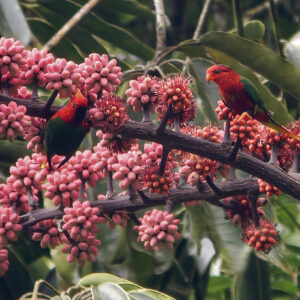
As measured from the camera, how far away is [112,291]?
172 cm

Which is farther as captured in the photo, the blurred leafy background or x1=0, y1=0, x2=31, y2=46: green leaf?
x1=0, y1=0, x2=31, y2=46: green leaf

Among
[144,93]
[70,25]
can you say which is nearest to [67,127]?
[144,93]

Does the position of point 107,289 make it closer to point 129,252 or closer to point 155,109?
point 155,109

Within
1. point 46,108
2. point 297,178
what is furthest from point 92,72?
point 297,178

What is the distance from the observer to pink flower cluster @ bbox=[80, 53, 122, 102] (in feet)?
6.58

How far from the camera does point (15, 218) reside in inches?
86.5

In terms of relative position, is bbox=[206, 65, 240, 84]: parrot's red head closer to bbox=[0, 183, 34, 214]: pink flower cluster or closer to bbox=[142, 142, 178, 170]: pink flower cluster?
bbox=[142, 142, 178, 170]: pink flower cluster

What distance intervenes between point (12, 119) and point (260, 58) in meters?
0.95

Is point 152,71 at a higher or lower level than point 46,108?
higher

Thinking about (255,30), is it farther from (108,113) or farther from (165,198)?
(108,113)

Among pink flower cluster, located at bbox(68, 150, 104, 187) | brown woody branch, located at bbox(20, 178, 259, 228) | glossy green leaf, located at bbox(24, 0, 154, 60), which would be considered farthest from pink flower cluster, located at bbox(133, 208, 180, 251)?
glossy green leaf, located at bbox(24, 0, 154, 60)

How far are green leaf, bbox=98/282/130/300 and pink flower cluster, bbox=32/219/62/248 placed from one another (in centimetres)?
49

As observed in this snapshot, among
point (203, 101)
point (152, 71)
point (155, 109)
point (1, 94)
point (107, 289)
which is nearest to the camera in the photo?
point (107, 289)

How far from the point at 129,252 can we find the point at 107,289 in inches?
40.8
